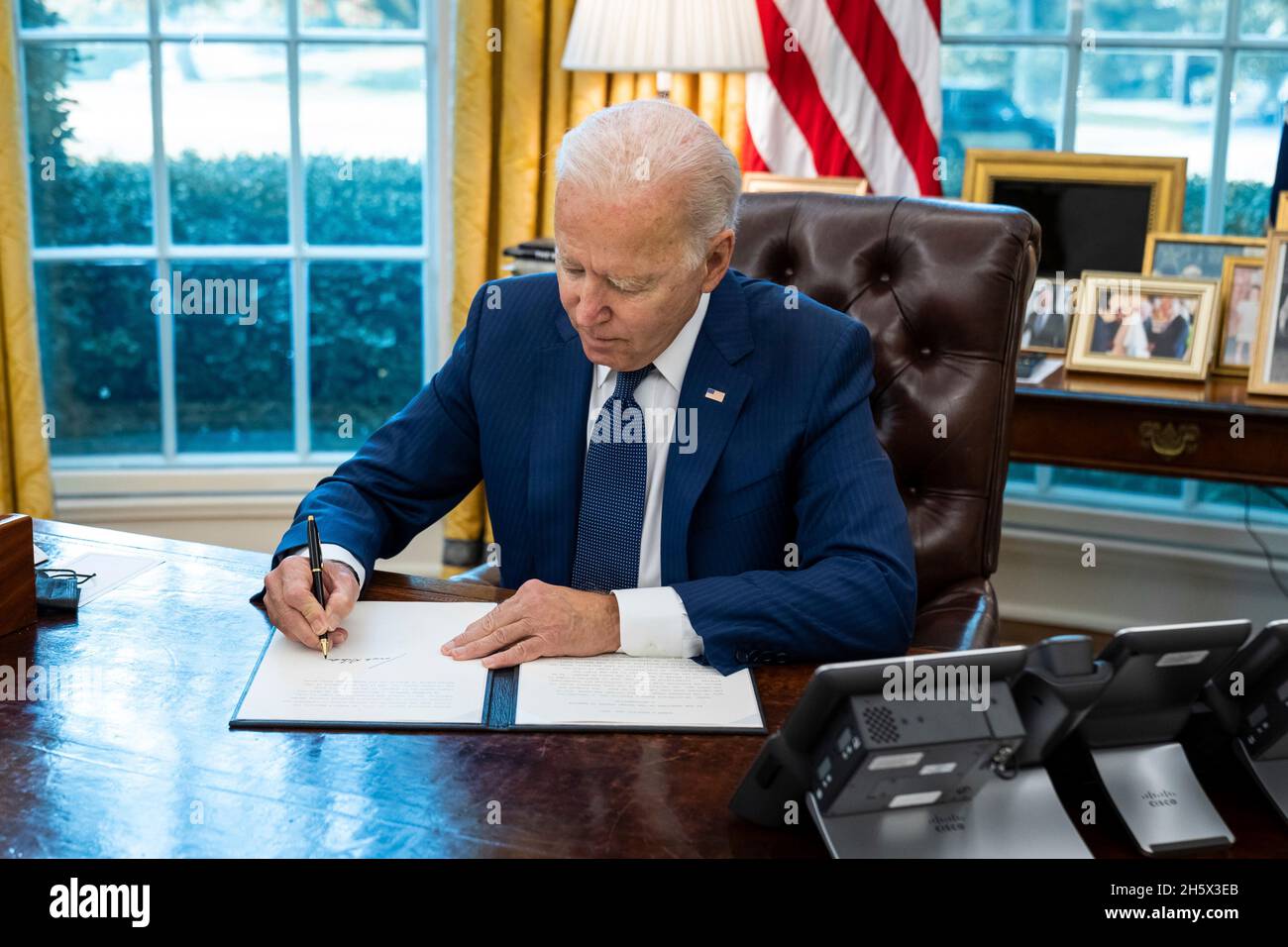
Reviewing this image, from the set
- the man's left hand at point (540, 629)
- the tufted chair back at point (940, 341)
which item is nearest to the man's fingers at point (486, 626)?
the man's left hand at point (540, 629)

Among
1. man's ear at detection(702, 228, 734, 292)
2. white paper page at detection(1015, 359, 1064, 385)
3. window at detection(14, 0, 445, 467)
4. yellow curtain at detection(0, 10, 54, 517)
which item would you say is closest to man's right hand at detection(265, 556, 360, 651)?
man's ear at detection(702, 228, 734, 292)

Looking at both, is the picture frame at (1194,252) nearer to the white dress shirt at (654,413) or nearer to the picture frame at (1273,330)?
the picture frame at (1273,330)

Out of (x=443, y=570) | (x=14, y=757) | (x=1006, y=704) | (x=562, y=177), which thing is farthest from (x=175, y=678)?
(x=443, y=570)

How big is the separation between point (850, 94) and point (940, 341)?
1.50 meters

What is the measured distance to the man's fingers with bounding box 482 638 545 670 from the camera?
137 centimetres

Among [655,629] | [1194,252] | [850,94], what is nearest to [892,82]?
[850,94]

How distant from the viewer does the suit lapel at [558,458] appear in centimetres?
175

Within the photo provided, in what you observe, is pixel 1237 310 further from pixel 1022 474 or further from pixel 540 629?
pixel 540 629

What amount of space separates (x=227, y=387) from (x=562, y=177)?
2653 mm

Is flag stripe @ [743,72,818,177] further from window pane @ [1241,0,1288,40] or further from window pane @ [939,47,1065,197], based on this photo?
window pane @ [1241,0,1288,40]

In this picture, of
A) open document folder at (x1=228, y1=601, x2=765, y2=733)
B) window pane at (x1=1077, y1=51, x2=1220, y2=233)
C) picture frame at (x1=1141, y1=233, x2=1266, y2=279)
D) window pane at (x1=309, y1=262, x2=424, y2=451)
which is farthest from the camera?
window pane at (x1=309, y1=262, x2=424, y2=451)

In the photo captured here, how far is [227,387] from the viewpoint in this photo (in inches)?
154

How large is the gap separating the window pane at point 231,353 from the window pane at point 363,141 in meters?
0.24
